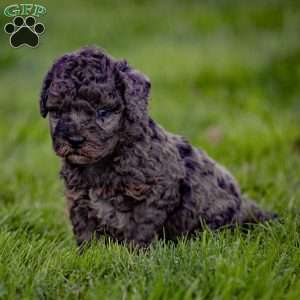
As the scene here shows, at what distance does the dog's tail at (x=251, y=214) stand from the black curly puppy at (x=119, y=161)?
0.65 ft

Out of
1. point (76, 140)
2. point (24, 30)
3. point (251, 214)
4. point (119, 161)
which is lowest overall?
point (251, 214)

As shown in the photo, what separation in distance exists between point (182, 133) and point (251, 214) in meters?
3.78

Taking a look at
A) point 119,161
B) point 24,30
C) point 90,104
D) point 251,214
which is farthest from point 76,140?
point 251,214

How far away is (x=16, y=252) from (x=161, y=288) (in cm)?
119

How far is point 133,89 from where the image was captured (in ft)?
16.5

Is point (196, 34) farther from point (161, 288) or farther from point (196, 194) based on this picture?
point (161, 288)

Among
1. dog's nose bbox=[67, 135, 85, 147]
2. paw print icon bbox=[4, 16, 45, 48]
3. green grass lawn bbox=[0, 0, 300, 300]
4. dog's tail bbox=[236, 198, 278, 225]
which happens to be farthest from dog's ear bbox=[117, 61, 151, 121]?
dog's tail bbox=[236, 198, 278, 225]

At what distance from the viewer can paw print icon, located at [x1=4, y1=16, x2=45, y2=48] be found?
5.42 m

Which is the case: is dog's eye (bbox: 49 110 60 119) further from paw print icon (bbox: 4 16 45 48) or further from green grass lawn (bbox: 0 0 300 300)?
green grass lawn (bbox: 0 0 300 300)

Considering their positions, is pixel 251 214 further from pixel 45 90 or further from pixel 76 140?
pixel 45 90

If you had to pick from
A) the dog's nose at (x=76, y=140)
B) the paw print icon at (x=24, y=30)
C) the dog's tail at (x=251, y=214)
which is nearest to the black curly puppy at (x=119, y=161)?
the dog's nose at (x=76, y=140)

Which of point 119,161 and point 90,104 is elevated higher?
point 90,104

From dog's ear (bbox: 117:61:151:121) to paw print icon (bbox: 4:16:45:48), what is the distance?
2.49 ft

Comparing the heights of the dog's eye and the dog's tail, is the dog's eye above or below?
above
